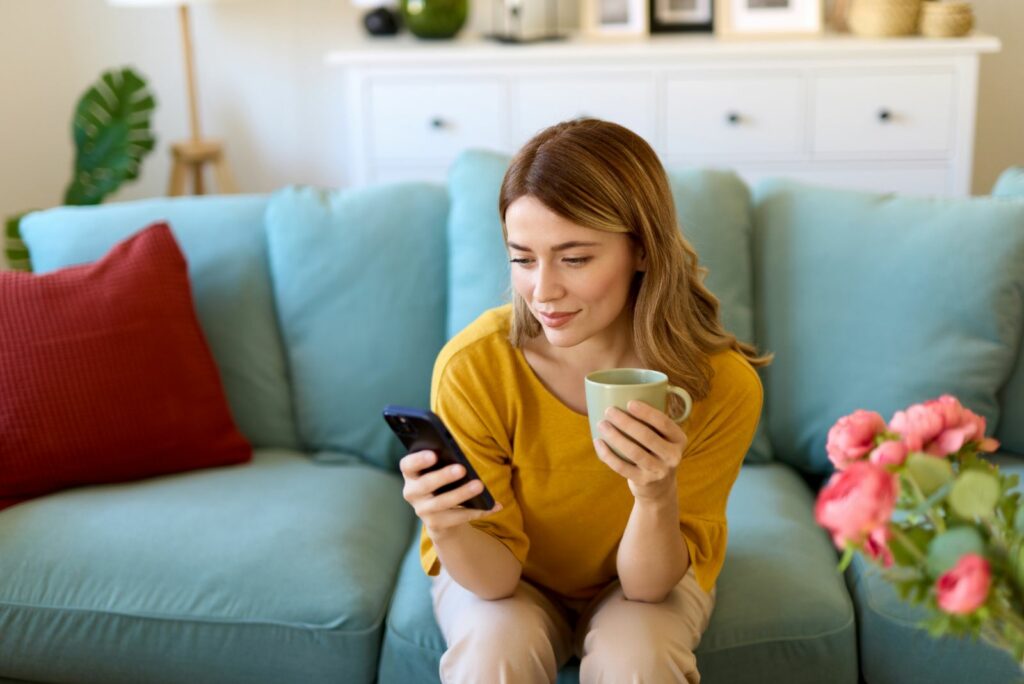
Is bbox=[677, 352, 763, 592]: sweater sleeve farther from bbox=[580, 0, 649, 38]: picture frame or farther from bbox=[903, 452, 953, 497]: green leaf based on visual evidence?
bbox=[580, 0, 649, 38]: picture frame

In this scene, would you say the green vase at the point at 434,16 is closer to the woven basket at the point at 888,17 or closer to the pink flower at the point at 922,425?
the woven basket at the point at 888,17

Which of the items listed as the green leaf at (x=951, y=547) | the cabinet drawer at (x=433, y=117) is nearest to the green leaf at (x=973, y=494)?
the green leaf at (x=951, y=547)

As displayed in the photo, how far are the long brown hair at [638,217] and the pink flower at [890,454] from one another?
0.53m

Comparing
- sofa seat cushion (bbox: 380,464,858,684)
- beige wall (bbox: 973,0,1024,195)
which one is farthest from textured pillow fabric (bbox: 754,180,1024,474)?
beige wall (bbox: 973,0,1024,195)

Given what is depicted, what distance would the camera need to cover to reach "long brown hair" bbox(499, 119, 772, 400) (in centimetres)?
140

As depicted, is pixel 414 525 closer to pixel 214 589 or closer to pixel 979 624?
pixel 214 589

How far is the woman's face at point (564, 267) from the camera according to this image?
1.40 meters

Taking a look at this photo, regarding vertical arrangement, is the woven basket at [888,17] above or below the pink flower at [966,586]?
above

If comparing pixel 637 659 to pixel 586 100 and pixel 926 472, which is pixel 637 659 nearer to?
pixel 926 472

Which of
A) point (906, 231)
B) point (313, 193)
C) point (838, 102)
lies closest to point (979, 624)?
point (906, 231)

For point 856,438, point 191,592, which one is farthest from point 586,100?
point 856,438

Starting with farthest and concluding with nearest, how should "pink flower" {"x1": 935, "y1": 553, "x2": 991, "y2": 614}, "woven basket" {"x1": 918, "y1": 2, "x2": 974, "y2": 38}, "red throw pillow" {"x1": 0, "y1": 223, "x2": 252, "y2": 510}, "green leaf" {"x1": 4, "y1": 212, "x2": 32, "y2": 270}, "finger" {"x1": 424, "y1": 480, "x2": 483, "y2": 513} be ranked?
"woven basket" {"x1": 918, "y1": 2, "x2": 974, "y2": 38}
"green leaf" {"x1": 4, "y1": 212, "x2": 32, "y2": 270}
"red throw pillow" {"x1": 0, "y1": 223, "x2": 252, "y2": 510}
"finger" {"x1": 424, "y1": 480, "x2": 483, "y2": 513}
"pink flower" {"x1": 935, "y1": 553, "x2": 991, "y2": 614}

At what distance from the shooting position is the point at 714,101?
→ 3250 millimetres

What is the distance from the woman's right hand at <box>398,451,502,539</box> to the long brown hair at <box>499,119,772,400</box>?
29 cm
